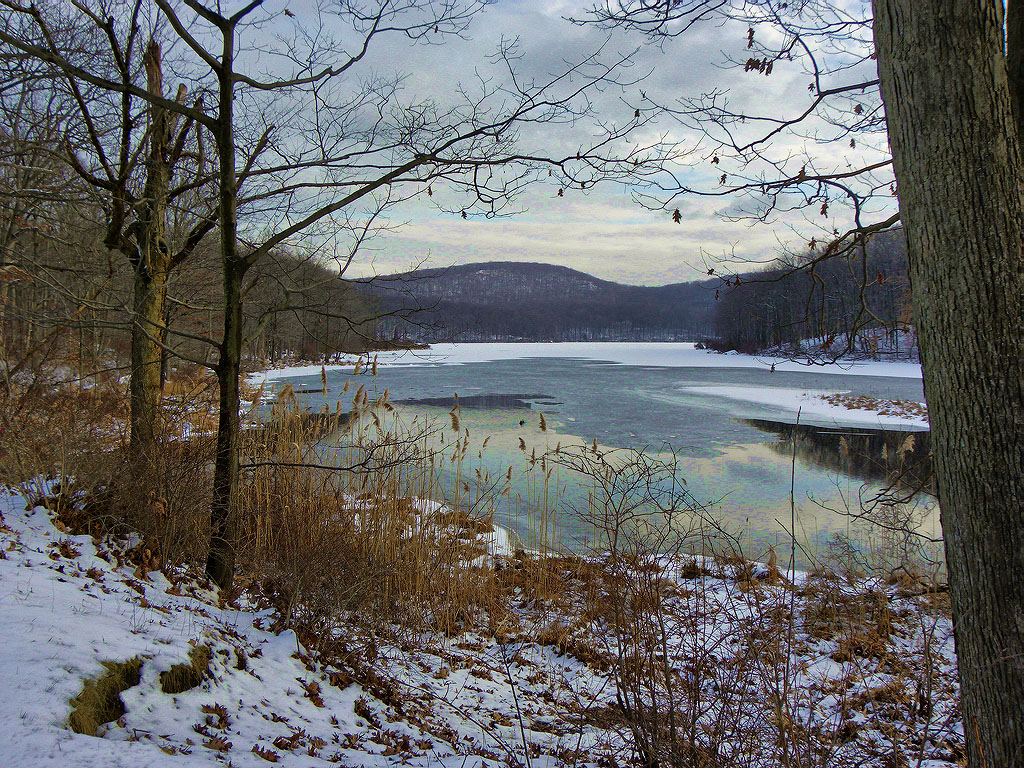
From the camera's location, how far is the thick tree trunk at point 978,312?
2.21 meters

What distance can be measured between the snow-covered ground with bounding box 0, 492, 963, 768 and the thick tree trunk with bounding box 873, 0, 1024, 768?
261 mm

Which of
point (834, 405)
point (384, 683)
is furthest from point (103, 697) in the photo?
point (834, 405)

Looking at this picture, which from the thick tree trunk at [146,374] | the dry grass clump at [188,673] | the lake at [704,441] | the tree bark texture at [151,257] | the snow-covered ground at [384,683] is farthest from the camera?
the lake at [704,441]

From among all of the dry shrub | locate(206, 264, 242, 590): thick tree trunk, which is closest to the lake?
the dry shrub

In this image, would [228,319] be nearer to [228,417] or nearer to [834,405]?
[228,417]

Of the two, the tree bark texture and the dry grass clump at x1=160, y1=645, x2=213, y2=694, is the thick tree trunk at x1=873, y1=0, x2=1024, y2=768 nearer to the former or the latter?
the dry grass clump at x1=160, y1=645, x2=213, y2=694

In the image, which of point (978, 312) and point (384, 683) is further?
point (384, 683)

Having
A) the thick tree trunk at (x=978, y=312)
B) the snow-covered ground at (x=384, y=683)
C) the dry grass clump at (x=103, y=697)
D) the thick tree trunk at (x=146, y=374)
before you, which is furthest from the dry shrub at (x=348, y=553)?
the thick tree trunk at (x=978, y=312)

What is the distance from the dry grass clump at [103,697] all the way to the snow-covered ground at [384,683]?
0.04 m

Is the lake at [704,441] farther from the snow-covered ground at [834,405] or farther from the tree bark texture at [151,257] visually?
the tree bark texture at [151,257]

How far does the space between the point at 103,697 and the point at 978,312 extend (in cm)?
391

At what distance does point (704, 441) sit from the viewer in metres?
13.4

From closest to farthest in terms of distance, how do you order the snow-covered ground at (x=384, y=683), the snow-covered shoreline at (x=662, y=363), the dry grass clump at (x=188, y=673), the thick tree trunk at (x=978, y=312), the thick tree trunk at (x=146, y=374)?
1. the thick tree trunk at (x=978, y=312)
2. the snow-covered ground at (x=384, y=683)
3. the dry grass clump at (x=188, y=673)
4. the thick tree trunk at (x=146, y=374)
5. the snow-covered shoreline at (x=662, y=363)

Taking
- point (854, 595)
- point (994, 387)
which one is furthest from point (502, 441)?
point (994, 387)
